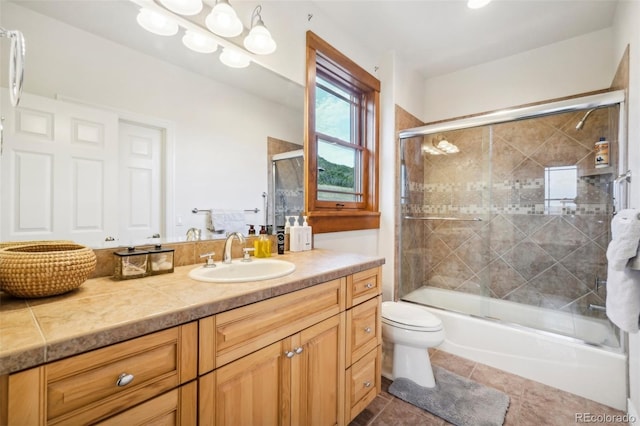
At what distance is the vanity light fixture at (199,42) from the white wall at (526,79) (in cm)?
240

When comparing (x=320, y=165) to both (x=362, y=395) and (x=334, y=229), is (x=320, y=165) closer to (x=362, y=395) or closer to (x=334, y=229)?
(x=334, y=229)

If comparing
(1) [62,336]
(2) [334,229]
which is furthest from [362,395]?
(1) [62,336]

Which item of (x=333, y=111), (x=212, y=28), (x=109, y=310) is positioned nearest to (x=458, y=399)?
(x=109, y=310)

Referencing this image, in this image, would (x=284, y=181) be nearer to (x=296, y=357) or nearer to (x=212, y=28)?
(x=212, y=28)

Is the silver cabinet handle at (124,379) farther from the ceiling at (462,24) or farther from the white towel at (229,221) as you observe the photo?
the ceiling at (462,24)

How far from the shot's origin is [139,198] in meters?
1.17

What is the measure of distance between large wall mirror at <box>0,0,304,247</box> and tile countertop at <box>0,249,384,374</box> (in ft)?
0.86

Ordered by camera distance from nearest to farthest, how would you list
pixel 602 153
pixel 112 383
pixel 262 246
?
1. pixel 112 383
2. pixel 262 246
3. pixel 602 153

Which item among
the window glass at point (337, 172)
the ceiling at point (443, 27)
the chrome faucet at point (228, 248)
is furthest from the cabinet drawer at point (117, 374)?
the window glass at point (337, 172)

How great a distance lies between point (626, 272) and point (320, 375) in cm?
142

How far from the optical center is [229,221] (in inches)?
59.4

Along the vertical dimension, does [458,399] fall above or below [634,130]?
below

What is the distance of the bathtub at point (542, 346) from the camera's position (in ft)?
5.40

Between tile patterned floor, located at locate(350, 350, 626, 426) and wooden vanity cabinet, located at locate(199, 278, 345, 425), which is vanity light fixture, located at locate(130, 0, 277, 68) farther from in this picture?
tile patterned floor, located at locate(350, 350, 626, 426)
